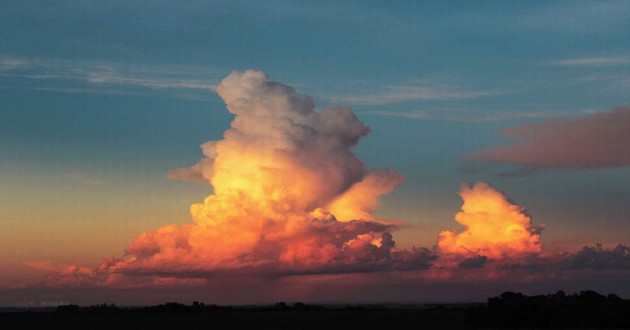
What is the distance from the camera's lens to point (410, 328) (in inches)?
4801

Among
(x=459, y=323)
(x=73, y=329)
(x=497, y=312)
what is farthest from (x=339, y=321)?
(x=73, y=329)

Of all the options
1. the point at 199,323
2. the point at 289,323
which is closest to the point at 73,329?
the point at 199,323

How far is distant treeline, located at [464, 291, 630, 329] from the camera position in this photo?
11844 centimetres

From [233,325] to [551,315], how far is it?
4418 cm

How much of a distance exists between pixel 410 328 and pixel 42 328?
50331 mm

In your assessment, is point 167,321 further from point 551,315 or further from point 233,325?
point 551,315

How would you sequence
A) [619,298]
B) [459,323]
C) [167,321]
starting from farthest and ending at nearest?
[167,321]
[459,323]
[619,298]

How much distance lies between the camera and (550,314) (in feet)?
393

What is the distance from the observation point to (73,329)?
12400 cm

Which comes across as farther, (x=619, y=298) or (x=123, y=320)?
(x=123, y=320)

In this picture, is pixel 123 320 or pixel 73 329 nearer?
pixel 73 329

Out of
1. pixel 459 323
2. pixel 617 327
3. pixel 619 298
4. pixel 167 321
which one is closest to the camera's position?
pixel 617 327

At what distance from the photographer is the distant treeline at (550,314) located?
118438 millimetres

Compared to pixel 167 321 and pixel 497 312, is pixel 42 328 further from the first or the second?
pixel 497 312
